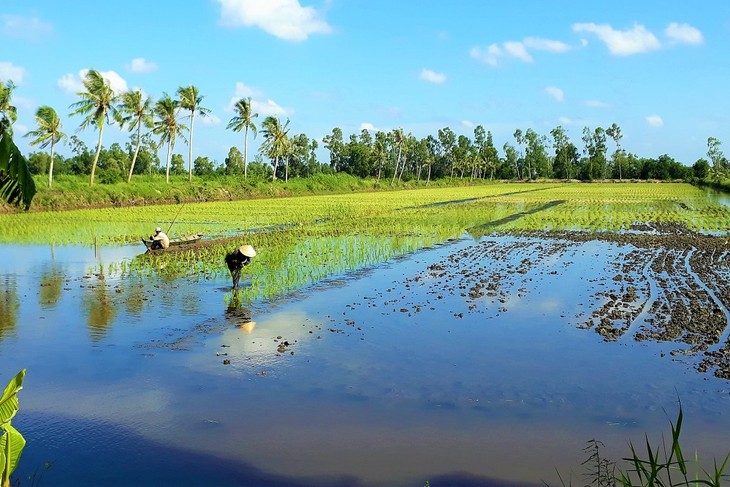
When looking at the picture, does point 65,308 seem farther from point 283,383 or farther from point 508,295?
point 508,295

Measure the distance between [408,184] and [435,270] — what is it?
199 feet

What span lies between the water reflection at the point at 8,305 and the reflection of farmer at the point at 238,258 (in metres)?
3.54

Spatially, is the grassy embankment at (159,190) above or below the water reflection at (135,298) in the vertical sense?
above

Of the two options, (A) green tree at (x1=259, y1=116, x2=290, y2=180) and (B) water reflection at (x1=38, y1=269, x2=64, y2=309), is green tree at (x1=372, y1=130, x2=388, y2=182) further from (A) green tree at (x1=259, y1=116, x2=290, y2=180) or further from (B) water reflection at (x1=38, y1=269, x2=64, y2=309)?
(B) water reflection at (x1=38, y1=269, x2=64, y2=309)

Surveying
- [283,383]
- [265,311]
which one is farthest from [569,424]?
[265,311]

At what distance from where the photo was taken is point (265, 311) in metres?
10.2

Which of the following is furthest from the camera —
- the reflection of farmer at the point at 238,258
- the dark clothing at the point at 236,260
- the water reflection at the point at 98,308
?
the dark clothing at the point at 236,260

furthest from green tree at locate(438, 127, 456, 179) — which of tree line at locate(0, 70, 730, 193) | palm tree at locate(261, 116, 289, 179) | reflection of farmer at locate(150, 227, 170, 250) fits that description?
reflection of farmer at locate(150, 227, 170, 250)

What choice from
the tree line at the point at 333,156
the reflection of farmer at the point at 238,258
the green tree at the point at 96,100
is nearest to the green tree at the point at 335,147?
the tree line at the point at 333,156

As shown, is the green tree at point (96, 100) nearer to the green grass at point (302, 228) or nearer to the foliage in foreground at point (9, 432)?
the green grass at point (302, 228)

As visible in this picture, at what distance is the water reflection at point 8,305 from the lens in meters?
9.33

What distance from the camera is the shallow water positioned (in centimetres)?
517

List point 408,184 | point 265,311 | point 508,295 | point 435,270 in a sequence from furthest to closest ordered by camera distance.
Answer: point 408,184 < point 435,270 < point 508,295 < point 265,311

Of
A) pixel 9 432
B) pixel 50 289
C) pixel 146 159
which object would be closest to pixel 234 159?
pixel 146 159
